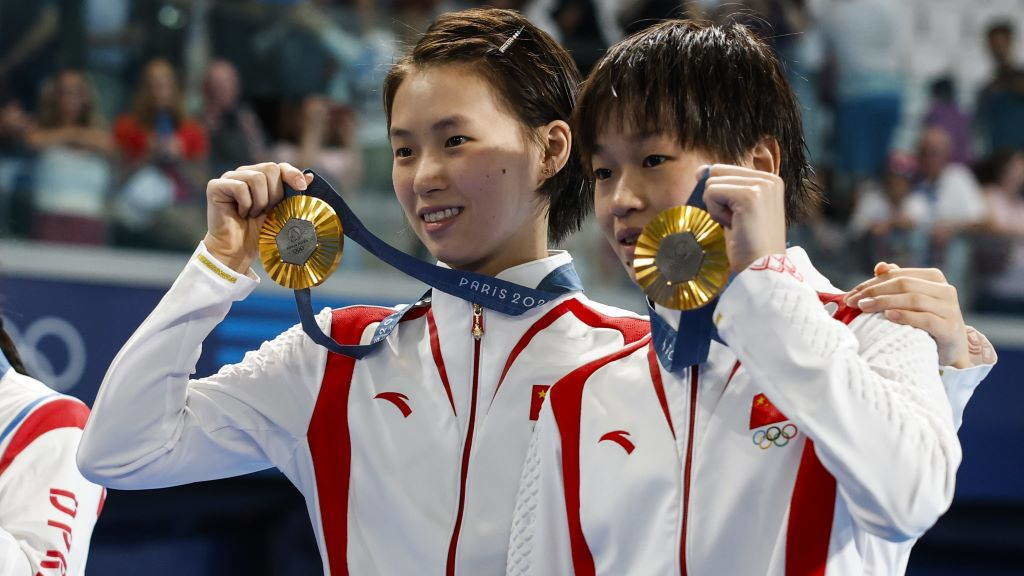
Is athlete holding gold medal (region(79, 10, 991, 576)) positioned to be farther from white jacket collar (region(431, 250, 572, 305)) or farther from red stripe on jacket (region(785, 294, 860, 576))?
red stripe on jacket (region(785, 294, 860, 576))

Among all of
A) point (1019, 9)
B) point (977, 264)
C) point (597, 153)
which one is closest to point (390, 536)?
point (597, 153)

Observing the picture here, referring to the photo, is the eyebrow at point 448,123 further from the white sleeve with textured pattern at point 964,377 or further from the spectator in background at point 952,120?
the spectator in background at point 952,120

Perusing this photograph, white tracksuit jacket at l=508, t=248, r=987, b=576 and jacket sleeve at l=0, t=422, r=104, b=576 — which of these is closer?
white tracksuit jacket at l=508, t=248, r=987, b=576

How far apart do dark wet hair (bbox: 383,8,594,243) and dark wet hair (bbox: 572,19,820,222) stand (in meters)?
0.21

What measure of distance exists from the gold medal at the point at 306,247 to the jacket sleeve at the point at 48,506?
1.97 ft

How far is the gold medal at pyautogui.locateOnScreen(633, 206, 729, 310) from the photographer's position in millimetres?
Result: 1668

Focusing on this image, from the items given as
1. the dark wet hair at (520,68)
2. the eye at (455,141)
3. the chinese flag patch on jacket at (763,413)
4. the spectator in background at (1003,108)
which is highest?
the spectator in background at (1003,108)

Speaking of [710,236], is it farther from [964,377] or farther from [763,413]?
[964,377]

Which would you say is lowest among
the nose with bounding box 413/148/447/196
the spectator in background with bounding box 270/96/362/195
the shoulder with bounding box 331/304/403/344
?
the shoulder with bounding box 331/304/403/344

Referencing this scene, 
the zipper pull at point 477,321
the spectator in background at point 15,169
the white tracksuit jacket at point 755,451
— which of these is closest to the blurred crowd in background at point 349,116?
the spectator in background at point 15,169

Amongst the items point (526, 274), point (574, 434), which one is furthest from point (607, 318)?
point (574, 434)

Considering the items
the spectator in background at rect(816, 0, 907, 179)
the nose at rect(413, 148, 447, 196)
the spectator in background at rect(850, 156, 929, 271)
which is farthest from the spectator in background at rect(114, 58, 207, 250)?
the nose at rect(413, 148, 447, 196)

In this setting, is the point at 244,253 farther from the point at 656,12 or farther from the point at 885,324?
the point at 656,12

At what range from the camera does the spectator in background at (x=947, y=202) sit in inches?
195
